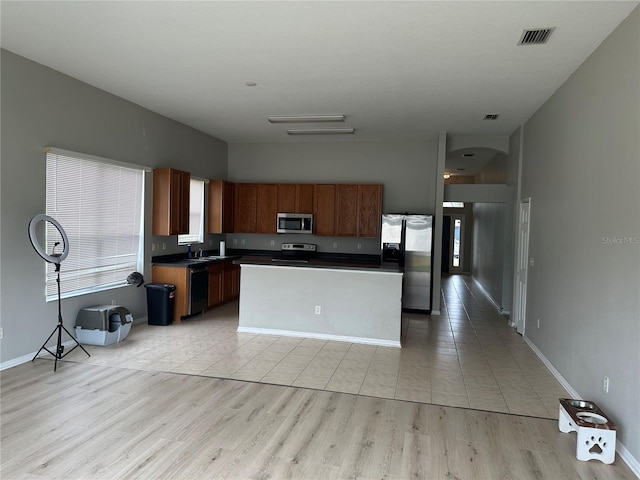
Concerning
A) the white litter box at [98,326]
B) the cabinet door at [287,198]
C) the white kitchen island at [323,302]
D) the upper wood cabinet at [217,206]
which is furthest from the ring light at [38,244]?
the cabinet door at [287,198]

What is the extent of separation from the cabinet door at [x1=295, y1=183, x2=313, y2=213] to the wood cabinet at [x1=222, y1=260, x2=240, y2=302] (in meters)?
1.57

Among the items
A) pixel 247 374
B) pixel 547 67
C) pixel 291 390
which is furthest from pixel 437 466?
pixel 547 67

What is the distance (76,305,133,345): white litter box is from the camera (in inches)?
196

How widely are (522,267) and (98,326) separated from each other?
17.9 feet

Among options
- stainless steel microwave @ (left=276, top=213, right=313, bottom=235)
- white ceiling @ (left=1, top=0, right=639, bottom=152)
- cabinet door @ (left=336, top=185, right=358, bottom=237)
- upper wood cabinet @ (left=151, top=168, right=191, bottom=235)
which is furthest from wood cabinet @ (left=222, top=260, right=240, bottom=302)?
white ceiling @ (left=1, top=0, right=639, bottom=152)

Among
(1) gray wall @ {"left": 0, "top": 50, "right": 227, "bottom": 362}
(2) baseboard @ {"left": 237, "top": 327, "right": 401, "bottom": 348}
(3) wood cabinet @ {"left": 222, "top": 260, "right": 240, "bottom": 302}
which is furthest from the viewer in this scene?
(3) wood cabinet @ {"left": 222, "top": 260, "right": 240, "bottom": 302}

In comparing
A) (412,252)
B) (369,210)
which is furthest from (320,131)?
(412,252)

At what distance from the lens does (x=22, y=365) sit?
14.1ft

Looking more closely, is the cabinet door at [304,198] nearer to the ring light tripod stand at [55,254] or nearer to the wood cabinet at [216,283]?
the wood cabinet at [216,283]

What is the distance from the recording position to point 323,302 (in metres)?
5.70

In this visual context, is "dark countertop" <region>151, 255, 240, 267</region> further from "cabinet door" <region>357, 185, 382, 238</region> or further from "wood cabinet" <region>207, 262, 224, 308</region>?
"cabinet door" <region>357, 185, 382, 238</region>

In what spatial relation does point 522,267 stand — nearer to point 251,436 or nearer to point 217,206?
point 251,436

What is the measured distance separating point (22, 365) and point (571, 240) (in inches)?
211

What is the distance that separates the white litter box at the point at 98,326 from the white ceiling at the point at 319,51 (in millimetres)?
2603
